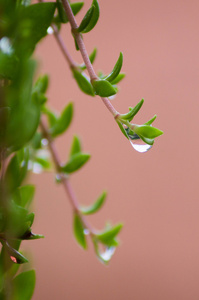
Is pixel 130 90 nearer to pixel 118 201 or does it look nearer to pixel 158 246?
pixel 118 201

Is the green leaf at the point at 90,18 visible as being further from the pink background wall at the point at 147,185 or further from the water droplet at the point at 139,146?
the pink background wall at the point at 147,185

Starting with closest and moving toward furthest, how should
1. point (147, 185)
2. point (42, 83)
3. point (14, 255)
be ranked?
point (14, 255)
point (42, 83)
point (147, 185)

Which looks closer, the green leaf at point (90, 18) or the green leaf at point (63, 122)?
the green leaf at point (90, 18)

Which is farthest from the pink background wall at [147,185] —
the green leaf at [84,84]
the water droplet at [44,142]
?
the green leaf at [84,84]

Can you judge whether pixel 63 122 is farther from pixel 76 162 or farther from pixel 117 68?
pixel 117 68

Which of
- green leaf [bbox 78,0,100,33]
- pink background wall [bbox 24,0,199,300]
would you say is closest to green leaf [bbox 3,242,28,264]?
green leaf [bbox 78,0,100,33]

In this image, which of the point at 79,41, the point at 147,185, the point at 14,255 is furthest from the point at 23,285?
the point at 147,185

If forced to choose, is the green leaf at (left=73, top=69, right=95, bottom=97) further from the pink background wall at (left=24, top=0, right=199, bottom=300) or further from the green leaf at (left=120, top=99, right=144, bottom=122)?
the pink background wall at (left=24, top=0, right=199, bottom=300)

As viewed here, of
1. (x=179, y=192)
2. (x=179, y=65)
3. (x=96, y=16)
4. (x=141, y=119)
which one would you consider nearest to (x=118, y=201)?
(x=179, y=192)
